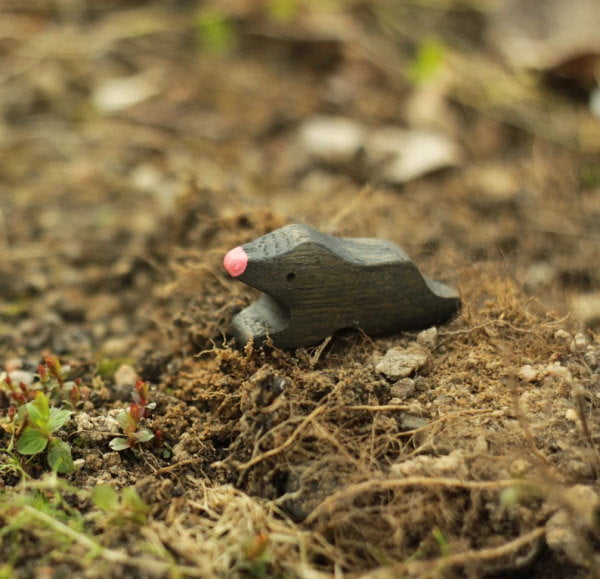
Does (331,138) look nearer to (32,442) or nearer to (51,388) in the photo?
(51,388)

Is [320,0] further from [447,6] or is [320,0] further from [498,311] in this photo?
[498,311]

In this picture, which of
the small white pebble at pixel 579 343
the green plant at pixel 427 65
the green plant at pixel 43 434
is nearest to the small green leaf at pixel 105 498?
the green plant at pixel 43 434

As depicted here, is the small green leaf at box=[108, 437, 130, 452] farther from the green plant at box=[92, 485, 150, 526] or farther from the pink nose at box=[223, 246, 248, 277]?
the pink nose at box=[223, 246, 248, 277]

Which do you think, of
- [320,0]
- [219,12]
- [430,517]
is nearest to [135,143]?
[219,12]

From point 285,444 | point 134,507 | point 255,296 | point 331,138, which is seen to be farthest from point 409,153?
point 134,507

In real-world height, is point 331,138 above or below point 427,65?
below

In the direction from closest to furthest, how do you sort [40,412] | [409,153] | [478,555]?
[478,555], [40,412], [409,153]

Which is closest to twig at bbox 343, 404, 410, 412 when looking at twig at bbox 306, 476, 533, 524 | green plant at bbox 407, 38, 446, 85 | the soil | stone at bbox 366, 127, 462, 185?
the soil
